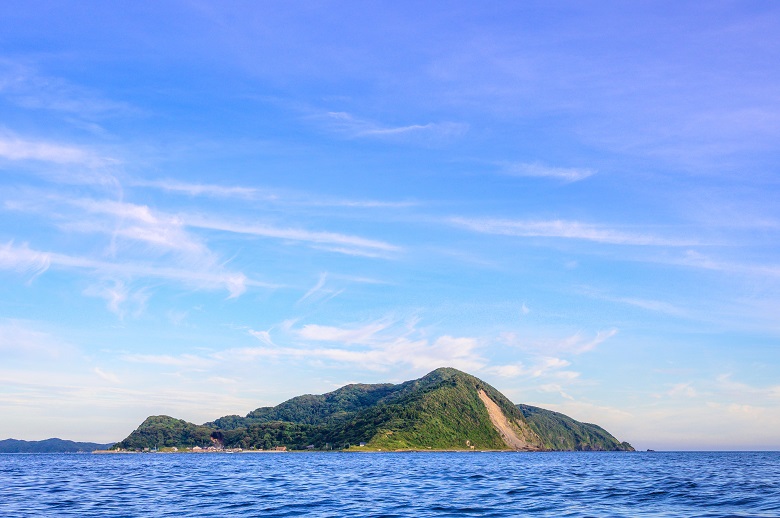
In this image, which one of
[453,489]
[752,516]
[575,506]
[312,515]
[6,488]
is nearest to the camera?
[752,516]

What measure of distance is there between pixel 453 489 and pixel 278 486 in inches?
827

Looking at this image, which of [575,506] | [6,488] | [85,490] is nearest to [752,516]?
[575,506]

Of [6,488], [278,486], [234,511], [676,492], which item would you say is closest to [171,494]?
[278,486]

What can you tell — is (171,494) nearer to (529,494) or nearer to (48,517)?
(48,517)

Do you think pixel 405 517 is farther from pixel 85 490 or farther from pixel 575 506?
pixel 85 490

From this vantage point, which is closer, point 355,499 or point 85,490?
point 355,499

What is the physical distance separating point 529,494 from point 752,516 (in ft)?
71.1

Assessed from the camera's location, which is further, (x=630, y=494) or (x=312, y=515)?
(x=630, y=494)

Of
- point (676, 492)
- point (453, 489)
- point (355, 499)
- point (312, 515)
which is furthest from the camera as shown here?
point (453, 489)

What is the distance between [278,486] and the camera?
7225 centimetres

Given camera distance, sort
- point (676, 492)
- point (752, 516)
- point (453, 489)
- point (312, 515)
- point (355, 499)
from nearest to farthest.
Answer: point (752, 516) < point (312, 515) < point (355, 499) < point (676, 492) < point (453, 489)

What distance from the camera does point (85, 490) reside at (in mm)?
68938

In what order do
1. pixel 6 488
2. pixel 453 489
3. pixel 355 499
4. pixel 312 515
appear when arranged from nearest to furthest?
pixel 312 515 → pixel 355 499 → pixel 453 489 → pixel 6 488

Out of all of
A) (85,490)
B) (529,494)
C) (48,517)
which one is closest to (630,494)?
(529,494)
